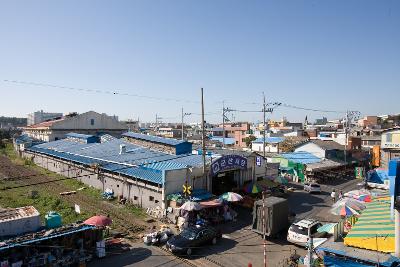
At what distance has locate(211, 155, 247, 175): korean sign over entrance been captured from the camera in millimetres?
29406

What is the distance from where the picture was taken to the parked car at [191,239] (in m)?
19.7

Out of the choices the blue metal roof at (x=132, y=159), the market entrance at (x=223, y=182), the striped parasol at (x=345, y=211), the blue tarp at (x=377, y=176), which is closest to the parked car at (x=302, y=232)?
the striped parasol at (x=345, y=211)

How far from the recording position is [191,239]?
797 inches

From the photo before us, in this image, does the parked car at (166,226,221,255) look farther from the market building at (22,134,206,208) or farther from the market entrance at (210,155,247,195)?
the market entrance at (210,155,247,195)

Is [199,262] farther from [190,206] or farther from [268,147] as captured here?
[268,147]

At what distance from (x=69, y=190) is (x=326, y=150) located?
1456 inches

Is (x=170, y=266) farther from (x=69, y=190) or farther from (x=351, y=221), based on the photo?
(x=69, y=190)

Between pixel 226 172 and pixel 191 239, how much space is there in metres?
12.4

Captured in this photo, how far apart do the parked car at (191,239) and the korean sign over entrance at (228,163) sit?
26.7ft

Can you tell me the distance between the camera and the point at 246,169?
33.5 metres

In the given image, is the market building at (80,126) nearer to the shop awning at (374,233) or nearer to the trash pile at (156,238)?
the trash pile at (156,238)

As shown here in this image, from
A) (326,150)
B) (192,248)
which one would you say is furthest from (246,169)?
(326,150)

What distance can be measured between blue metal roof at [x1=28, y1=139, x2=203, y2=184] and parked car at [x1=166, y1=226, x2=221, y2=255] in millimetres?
6778

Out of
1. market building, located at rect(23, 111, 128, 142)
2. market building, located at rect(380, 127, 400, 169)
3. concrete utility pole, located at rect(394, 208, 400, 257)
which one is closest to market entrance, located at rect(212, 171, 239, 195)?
concrete utility pole, located at rect(394, 208, 400, 257)
